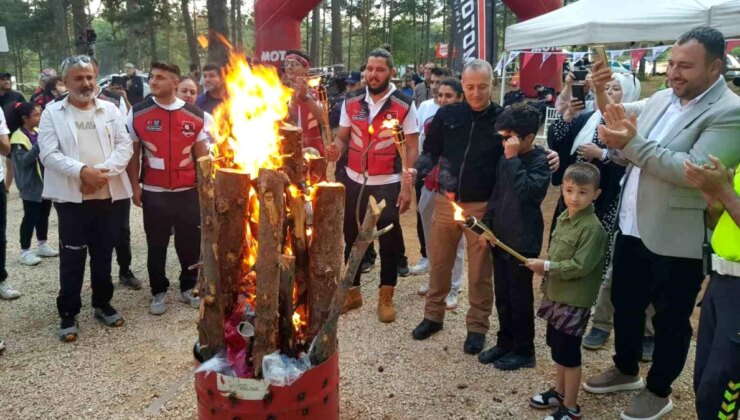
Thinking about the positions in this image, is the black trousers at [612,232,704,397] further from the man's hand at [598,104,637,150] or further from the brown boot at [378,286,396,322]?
the brown boot at [378,286,396,322]

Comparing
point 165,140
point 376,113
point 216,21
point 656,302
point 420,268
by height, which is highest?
point 216,21

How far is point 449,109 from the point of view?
4.09m

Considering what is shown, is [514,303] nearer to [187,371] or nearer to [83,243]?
[187,371]

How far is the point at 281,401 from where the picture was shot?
7.72 feet

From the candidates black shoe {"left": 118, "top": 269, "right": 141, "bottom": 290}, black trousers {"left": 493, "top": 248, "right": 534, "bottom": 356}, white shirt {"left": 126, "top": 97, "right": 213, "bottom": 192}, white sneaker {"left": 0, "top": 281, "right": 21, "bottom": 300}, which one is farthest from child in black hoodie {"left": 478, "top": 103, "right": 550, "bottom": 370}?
white sneaker {"left": 0, "top": 281, "right": 21, "bottom": 300}

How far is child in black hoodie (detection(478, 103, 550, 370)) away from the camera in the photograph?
3.57 m

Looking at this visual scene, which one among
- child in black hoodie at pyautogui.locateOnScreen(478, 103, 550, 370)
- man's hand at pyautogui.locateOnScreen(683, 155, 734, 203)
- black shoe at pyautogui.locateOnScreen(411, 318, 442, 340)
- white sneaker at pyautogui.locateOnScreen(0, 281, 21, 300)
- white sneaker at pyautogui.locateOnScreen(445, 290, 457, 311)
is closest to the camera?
man's hand at pyautogui.locateOnScreen(683, 155, 734, 203)

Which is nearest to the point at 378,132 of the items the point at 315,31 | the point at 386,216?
the point at 386,216

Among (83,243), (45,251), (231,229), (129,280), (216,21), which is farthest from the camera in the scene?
(216,21)

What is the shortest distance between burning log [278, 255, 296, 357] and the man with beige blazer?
1.82m

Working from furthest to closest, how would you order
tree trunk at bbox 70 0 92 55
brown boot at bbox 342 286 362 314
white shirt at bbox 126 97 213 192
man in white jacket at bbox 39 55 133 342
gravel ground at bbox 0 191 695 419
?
tree trunk at bbox 70 0 92 55 → brown boot at bbox 342 286 362 314 → white shirt at bbox 126 97 213 192 → man in white jacket at bbox 39 55 133 342 → gravel ground at bbox 0 191 695 419

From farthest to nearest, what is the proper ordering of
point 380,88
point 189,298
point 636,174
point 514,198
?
point 189,298 < point 380,88 < point 514,198 < point 636,174

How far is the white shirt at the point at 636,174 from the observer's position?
9.70 feet

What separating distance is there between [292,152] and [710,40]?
2236mm
